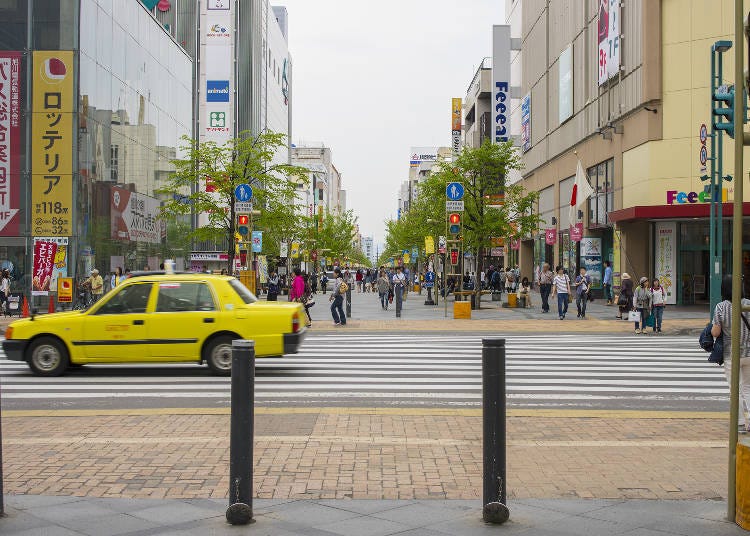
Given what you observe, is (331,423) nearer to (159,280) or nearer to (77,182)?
Answer: (159,280)

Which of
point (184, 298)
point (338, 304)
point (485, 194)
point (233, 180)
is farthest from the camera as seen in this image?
point (485, 194)

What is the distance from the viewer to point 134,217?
4112 centimetres

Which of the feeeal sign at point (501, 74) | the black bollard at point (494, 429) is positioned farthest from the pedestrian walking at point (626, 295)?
the feeeal sign at point (501, 74)

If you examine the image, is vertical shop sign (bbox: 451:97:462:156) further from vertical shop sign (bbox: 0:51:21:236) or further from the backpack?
the backpack

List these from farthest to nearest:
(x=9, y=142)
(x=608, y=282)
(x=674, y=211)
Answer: (x=608, y=282), (x=674, y=211), (x=9, y=142)

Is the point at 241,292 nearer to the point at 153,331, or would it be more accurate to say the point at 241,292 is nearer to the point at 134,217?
the point at 153,331

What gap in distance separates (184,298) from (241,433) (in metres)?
8.31

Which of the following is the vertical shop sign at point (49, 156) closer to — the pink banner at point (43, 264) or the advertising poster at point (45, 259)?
the advertising poster at point (45, 259)

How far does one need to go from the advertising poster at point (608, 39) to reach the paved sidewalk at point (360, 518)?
111ft

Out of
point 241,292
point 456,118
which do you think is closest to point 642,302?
point 241,292

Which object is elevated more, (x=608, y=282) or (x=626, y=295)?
(x=608, y=282)

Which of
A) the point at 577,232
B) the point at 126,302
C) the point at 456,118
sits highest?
the point at 456,118

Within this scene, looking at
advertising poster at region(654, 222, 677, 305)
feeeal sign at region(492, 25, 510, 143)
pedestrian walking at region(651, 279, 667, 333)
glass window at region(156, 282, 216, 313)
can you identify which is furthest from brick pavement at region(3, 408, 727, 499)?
feeeal sign at region(492, 25, 510, 143)

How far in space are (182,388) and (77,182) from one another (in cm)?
2298
